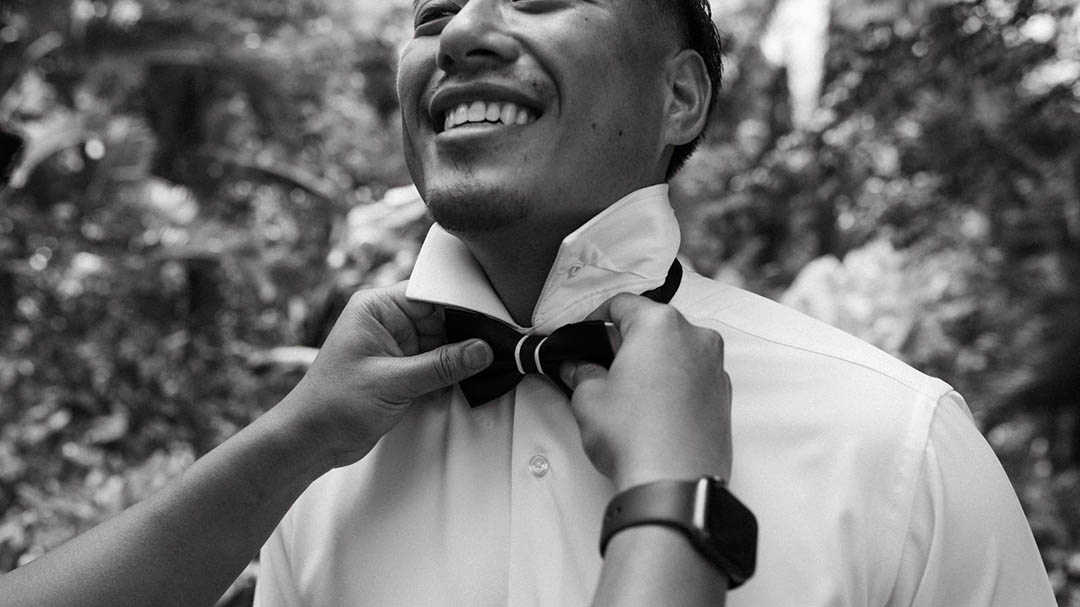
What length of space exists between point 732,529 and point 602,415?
0.71 feet

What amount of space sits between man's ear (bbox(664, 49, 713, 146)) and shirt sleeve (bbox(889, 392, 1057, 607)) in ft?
2.27

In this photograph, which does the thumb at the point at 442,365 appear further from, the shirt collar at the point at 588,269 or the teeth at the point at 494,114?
the teeth at the point at 494,114

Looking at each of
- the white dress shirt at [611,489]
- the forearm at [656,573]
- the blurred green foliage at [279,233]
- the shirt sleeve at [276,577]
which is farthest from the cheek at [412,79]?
the blurred green foliage at [279,233]

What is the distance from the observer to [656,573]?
1.06 meters

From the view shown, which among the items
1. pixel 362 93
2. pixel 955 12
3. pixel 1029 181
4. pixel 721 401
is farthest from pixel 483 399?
pixel 362 93

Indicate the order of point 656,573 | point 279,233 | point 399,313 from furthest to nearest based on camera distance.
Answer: point 279,233
point 399,313
point 656,573

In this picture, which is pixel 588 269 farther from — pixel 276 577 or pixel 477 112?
pixel 276 577

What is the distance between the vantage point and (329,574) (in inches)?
61.5

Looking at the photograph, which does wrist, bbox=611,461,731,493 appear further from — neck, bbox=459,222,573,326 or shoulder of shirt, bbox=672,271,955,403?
neck, bbox=459,222,573,326

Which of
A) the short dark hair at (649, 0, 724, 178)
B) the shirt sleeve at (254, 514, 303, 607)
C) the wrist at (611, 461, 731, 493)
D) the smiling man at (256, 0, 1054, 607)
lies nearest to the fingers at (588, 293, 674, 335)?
the smiling man at (256, 0, 1054, 607)

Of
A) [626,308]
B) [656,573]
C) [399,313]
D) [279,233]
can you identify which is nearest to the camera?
[656,573]

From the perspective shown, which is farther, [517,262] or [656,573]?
[517,262]

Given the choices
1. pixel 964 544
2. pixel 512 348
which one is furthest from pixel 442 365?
pixel 964 544

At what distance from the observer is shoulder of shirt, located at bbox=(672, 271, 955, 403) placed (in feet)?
4.72
